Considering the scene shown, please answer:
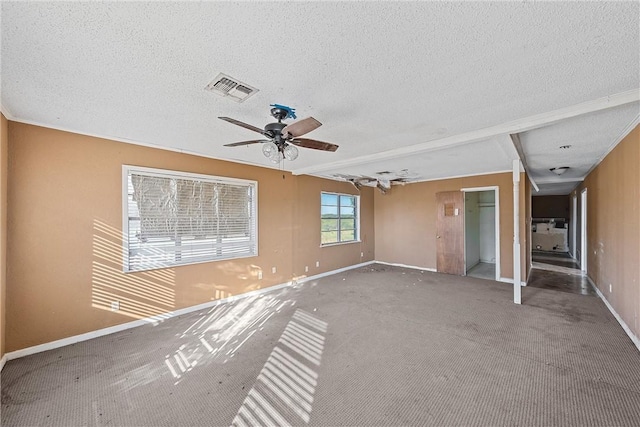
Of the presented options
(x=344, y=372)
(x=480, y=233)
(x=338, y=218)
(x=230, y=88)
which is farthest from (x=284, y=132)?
(x=480, y=233)

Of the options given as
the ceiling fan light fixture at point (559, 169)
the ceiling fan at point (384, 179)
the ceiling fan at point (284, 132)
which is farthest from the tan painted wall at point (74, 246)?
the ceiling fan light fixture at point (559, 169)

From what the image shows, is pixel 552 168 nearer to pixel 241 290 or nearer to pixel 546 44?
pixel 546 44

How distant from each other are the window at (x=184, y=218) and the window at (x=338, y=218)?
6.79 feet

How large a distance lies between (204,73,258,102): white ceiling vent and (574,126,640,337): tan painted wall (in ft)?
12.9

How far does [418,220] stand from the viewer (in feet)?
22.1

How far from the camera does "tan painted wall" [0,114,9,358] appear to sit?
2355 millimetres

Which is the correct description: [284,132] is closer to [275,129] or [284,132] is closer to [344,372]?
[275,129]

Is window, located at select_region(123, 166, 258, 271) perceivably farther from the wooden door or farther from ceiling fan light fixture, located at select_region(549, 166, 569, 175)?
ceiling fan light fixture, located at select_region(549, 166, 569, 175)

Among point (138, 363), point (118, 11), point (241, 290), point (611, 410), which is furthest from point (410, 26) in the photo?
point (241, 290)

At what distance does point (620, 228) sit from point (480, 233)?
15.2 ft

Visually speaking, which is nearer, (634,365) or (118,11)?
(118,11)

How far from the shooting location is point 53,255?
2.72 metres

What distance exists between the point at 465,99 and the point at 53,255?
4400 millimetres

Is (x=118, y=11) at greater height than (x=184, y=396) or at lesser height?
greater
